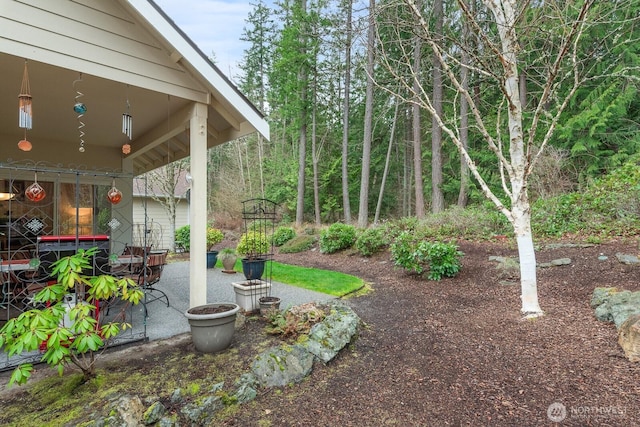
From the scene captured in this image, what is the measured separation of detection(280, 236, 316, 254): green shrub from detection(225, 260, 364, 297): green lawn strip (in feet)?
11.9

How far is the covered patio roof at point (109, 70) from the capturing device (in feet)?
9.82

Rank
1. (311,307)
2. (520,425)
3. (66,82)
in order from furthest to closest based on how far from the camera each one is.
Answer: (311,307)
(66,82)
(520,425)

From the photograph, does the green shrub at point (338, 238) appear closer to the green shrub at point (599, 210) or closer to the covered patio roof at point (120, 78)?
the green shrub at point (599, 210)

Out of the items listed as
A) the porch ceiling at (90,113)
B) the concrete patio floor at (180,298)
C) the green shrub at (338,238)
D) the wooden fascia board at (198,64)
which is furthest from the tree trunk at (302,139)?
the wooden fascia board at (198,64)

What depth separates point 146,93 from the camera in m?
4.22

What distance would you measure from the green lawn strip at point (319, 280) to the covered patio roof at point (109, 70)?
10.8 feet

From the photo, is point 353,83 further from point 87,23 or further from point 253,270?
point 87,23

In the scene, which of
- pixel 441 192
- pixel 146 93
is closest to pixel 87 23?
pixel 146 93

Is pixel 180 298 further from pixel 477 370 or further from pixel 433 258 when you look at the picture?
pixel 433 258

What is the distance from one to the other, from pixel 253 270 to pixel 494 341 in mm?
4142

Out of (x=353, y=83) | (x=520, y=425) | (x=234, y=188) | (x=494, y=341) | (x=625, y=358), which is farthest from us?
(x=234, y=188)

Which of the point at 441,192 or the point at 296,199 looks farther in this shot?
the point at 296,199

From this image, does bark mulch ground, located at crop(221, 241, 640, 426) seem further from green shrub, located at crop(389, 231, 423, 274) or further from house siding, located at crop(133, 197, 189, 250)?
house siding, located at crop(133, 197, 189, 250)

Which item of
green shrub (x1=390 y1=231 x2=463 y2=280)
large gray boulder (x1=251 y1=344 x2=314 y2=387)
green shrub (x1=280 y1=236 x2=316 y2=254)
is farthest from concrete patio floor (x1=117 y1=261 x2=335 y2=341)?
green shrub (x1=280 y1=236 x2=316 y2=254)
